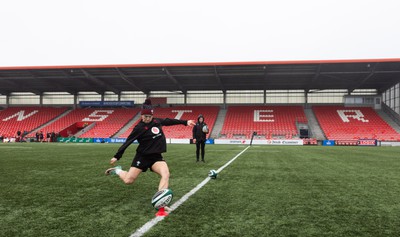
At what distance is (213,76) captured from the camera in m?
42.5

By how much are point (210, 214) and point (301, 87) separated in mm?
46231

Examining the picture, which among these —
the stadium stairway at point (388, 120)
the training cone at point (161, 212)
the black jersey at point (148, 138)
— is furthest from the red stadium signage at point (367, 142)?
the training cone at point (161, 212)

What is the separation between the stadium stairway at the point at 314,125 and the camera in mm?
42406

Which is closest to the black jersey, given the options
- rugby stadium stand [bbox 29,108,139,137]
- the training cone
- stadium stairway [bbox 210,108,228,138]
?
the training cone

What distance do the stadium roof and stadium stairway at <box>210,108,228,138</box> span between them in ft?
12.0

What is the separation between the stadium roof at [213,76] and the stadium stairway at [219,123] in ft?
12.0

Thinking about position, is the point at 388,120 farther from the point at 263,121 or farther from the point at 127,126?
the point at 127,126

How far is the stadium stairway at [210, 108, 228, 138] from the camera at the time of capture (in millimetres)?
44681

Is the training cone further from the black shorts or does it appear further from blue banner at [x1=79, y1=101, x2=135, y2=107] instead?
blue banner at [x1=79, y1=101, x2=135, y2=107]

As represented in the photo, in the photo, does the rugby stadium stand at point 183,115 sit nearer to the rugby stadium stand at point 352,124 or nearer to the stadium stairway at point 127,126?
the stadium stairway at point 127,126

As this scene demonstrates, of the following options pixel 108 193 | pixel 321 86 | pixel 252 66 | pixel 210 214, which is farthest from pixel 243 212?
pixel 321 86

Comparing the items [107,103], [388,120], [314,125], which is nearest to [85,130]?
[107,103]

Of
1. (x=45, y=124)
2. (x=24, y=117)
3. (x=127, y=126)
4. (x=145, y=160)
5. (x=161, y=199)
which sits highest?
(x=24, y=117)

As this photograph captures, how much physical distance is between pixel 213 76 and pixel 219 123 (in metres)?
8.02
